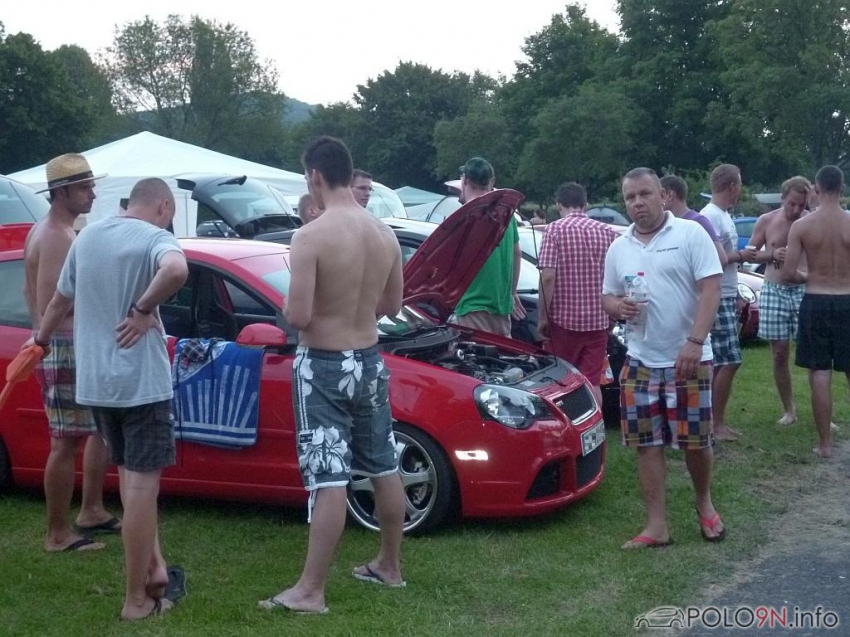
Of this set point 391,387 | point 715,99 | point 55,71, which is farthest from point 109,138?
point 391,387

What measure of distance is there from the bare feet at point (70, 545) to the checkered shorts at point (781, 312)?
17.6ft

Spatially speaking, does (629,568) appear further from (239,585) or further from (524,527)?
(239,585)

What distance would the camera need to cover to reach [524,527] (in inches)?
226

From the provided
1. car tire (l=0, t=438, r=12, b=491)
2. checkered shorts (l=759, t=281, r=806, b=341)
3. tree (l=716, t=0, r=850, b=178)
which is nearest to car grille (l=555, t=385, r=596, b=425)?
checkered shorts (l=759, t=281, r=806, b=341)

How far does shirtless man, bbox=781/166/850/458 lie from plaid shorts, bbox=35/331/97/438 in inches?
193

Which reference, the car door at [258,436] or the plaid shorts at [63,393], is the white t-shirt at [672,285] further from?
the plaid shorts at [63,393]

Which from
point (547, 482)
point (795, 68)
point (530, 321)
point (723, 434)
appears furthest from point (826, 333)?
point (795, 68)

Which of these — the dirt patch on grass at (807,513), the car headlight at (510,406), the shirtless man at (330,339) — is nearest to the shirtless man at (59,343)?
the shirtless man at (330,339)

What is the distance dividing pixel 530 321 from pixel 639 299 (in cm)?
302

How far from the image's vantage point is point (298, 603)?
4.36 metres

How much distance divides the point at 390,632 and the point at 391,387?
161 centimetres

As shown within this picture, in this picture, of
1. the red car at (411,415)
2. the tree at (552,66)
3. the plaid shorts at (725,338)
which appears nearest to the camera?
the red car at (411,415)

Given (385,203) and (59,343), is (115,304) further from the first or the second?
(385,203)

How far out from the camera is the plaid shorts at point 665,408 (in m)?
5.29
